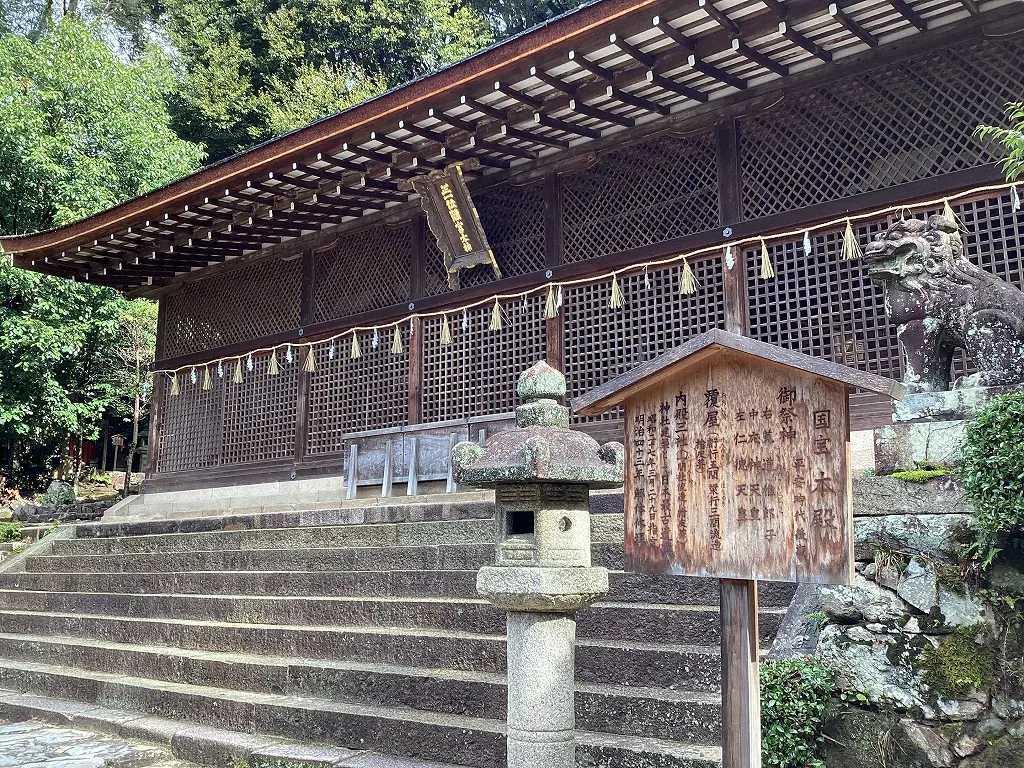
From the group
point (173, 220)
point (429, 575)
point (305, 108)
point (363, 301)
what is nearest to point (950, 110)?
point (429, 575)

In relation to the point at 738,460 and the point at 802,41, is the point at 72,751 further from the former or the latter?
the point at 802,41

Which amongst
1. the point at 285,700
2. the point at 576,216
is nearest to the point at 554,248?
the point at 576,216

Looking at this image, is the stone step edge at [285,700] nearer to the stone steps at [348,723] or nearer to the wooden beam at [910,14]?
the stone steps at [348,723]

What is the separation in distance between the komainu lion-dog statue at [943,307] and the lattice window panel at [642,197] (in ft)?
12.7

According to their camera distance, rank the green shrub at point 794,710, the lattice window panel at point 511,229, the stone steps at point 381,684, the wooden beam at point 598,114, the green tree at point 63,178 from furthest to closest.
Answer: the green tree at point 63,178 < the lattice window panel at point 511,229 < the wooden beam at point 598,114 < the stone steps at point 381,684 < the green shrub at point 794,710

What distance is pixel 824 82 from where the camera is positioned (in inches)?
356

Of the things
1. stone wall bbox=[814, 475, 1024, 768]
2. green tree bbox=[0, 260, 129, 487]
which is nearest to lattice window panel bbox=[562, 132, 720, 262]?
stone wall bbox=[814, 475, 1024, 768]

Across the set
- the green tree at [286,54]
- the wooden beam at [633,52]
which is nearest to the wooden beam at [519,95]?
the wooden beam at [633,52]

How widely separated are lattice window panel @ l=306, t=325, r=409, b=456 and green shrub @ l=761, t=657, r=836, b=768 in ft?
25.9

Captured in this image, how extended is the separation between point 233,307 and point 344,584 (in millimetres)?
8300

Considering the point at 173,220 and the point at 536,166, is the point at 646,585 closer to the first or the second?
the point at 536,166

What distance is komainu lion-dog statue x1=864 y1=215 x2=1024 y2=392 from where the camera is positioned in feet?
18.1

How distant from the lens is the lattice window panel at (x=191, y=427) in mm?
14508

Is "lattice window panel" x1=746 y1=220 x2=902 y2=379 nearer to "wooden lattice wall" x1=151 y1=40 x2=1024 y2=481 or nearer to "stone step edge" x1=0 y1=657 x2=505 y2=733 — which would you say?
"wooden lattice wall" x1=151 y1=40 x2=1024 y2=481
